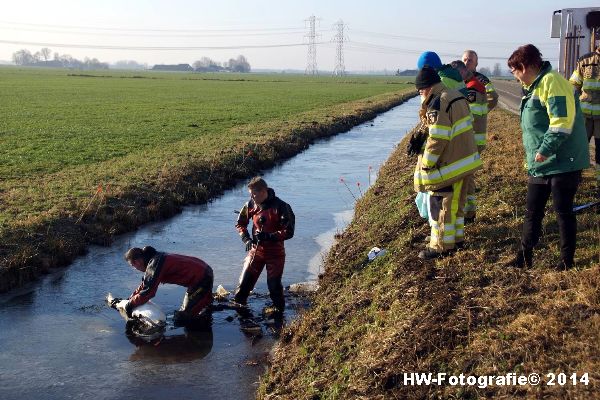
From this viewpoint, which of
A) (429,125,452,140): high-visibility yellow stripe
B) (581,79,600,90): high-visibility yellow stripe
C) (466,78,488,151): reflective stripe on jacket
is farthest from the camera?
(466,78,488,151): reflective stripe on jacket

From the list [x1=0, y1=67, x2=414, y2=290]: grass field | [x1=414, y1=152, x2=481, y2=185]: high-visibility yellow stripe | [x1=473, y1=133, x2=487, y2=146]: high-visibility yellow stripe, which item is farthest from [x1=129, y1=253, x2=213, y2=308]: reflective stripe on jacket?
[x1=473, y1=133, x2=487, y2=146]: high-visibility yellow stripe

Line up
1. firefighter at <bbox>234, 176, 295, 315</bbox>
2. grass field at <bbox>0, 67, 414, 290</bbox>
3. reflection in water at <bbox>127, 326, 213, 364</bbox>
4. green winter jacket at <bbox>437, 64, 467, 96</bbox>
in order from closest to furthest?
reflection in water at <bbox>127, 326, 213, 364</bbox>
green winter jacket at <bbox>437, 64, 467, 96</bbox>
firefighter at <bbox>234, 176, 295, 315</bbox>
grass field at <bbox>0, 67, 414, 290</bbox>

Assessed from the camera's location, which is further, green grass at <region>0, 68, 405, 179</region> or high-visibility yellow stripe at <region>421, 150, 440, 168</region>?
green grass at <region>0, 68, 405, 179</region>

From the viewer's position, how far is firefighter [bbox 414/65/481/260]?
6453 millimetres

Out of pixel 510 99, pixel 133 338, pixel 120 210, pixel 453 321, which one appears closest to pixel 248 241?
pixel 133 338

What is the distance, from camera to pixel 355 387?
195 inches

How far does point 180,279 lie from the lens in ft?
25.5

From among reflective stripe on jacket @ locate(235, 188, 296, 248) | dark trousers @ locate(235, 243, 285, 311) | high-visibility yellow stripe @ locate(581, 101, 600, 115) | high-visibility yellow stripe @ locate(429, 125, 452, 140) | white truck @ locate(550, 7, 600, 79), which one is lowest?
dark trousers @ locate(235, 243, 285, 311)

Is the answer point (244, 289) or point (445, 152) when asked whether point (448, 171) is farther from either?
point (244, 289)

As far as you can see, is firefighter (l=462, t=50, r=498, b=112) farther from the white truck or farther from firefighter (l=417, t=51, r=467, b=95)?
the white truck

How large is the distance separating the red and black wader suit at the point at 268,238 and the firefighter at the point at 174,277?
0.56 metres

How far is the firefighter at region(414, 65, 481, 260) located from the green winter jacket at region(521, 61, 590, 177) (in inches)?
30.8

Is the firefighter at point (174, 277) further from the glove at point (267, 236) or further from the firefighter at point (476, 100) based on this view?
the firefighter at point (476, 100)

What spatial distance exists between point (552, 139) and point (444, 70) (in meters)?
2.13
